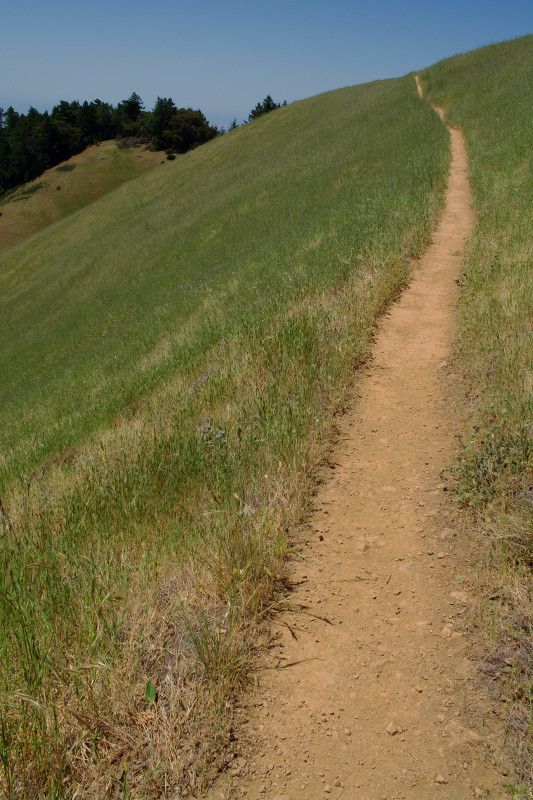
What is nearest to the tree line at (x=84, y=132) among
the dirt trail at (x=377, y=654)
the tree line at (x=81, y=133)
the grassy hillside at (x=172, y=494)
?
the tree line at (x=81, y=133)

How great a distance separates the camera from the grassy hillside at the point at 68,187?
247ft

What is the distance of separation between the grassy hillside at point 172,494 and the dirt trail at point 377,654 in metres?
0.23

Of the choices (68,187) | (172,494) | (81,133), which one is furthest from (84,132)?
(172,494)

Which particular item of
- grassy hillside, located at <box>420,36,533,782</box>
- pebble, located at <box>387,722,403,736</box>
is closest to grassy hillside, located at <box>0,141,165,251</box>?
grassy hillside, located at <box>420,36,533,782</box>

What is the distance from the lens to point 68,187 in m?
83.8

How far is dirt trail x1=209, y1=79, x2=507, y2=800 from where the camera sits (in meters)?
2.21

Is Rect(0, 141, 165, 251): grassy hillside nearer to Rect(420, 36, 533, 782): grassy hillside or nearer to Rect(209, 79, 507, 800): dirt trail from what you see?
Rect(420, 36, 533, 782): grassy hillside

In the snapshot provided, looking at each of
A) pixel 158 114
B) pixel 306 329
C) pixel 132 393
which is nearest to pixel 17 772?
pixel 306 329

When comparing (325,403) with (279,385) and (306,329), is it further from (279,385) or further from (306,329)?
(306,329)

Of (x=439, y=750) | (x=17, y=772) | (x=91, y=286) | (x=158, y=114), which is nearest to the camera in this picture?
(x=17, y=772)

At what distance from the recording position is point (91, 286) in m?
27.4

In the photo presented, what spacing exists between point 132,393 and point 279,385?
13.9ft

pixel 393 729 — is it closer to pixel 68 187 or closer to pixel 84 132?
pixel 68 187

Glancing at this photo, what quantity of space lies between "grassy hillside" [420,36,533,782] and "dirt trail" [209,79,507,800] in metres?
0.19
